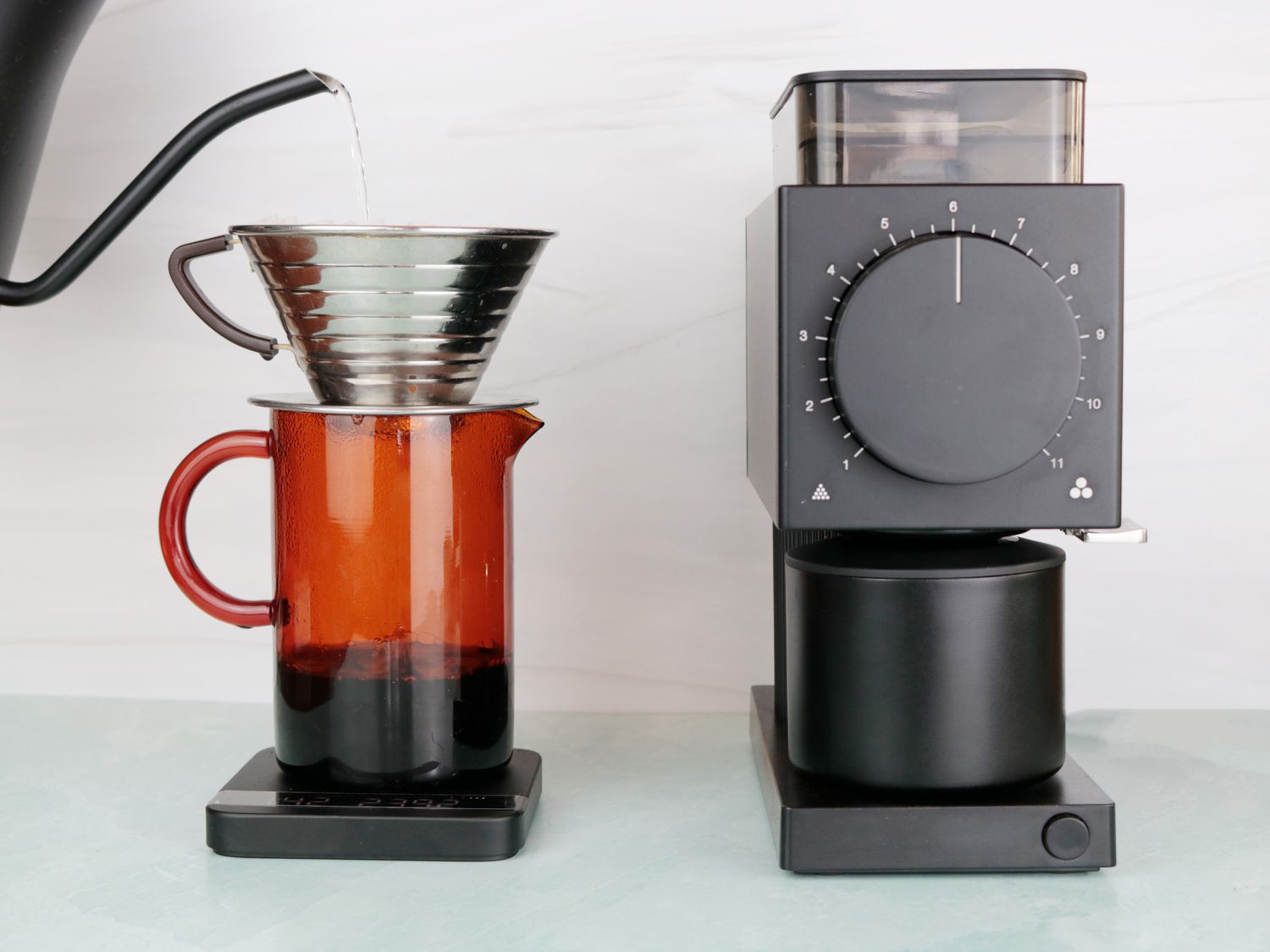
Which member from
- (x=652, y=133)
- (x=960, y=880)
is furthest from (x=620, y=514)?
(x=960, y=880)

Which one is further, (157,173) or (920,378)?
(157,173)

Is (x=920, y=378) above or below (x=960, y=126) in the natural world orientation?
below

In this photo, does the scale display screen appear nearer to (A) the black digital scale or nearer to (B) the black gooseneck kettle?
(A) the black digital scale

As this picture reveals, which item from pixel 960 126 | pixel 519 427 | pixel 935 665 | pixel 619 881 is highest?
pixel 960 126

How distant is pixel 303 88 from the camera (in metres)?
0.71

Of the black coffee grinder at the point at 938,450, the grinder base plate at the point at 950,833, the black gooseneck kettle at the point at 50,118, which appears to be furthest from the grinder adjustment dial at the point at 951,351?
the black gooseneck kettle at the point at 50,118

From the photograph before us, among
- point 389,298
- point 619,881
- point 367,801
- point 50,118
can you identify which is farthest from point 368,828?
point 50,118

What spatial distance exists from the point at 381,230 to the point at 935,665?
1.07 feet

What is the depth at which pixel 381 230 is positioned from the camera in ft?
1.90

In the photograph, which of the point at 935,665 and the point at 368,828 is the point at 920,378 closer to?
the point at 935,665

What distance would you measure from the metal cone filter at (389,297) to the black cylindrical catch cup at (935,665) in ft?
0.67

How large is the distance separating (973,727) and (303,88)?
0.50m

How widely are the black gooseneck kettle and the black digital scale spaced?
0.38 metres

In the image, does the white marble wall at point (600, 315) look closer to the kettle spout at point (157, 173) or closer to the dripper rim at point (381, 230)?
the kettle spout at point (157, 173)
